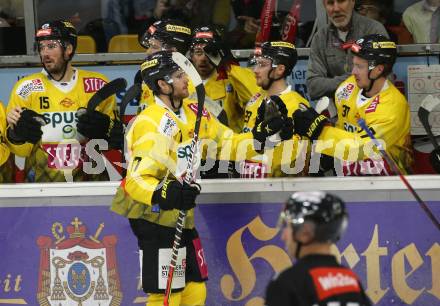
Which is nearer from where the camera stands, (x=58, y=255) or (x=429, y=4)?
(x=58, y=255)

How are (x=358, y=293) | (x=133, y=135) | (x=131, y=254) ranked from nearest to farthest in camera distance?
(x=358, y=293)
(x=133, y=135)
(x=131, y=254)

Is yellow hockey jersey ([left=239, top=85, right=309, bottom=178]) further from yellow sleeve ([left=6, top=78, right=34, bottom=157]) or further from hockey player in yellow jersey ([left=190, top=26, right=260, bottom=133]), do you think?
yellow sleeve ([left=6, top=78, right=34, bottom=157])

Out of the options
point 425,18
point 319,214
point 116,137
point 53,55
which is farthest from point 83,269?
point 425,18

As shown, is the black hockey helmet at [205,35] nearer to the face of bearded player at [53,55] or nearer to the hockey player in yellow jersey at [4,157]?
the face of bearded player at [53,55]

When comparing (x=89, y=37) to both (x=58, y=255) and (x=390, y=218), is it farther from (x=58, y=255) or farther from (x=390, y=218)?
(x=390, y=218)

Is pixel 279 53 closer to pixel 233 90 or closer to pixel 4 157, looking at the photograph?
pixel 233 90

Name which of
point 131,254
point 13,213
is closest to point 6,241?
point 13,213

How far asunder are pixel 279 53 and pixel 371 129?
2.54 feet

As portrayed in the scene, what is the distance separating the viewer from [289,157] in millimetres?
7188

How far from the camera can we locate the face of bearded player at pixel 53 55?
24.7 feet

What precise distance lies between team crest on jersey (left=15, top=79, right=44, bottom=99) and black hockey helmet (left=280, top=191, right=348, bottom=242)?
3245 millimetres

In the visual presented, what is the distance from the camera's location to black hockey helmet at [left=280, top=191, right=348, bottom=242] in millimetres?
4496

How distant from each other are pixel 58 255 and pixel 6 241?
308 millimetres

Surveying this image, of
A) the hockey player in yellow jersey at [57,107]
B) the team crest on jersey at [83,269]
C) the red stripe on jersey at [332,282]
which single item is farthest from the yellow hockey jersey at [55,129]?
the red stripe on jersey at [332,282]
